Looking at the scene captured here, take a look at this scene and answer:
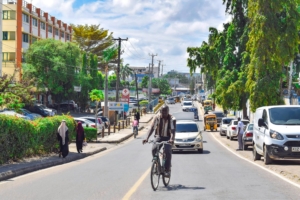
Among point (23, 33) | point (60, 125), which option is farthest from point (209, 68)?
point (23, 33)

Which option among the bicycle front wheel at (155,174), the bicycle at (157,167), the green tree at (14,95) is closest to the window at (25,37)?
the green tree at (14,95)

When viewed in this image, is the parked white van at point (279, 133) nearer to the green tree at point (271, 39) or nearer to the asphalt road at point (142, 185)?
the asphalt road at point (142, 185)

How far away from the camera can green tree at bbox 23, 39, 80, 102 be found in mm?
66062

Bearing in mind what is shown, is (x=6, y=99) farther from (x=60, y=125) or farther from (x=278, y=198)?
(x=278, y=198)

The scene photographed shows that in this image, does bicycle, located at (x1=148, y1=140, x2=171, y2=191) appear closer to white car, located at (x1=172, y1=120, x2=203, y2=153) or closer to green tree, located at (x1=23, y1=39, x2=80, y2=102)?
white car, located at (x1=172, y1=120, x2=203, y2=153)

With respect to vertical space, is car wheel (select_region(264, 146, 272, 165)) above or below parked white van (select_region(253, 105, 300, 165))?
below

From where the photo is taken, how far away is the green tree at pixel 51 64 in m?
66.1

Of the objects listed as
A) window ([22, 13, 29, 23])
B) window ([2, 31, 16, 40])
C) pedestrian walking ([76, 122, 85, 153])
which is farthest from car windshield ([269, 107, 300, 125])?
window ([22, 13, 29, 23])

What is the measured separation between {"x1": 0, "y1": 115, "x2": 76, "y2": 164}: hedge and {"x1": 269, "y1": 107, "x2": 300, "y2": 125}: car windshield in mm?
→ 8966

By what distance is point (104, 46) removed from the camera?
106812mm

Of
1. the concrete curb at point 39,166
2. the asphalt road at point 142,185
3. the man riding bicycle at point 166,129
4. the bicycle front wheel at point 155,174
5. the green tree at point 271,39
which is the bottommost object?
the concrete curb at point 39,166

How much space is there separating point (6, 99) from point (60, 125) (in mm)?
15807

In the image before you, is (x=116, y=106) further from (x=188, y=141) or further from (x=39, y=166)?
(x=39, y=166)

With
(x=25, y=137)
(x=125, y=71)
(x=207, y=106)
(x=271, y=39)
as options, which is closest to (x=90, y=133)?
(x=271, y=39)
